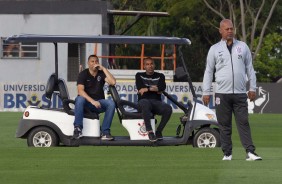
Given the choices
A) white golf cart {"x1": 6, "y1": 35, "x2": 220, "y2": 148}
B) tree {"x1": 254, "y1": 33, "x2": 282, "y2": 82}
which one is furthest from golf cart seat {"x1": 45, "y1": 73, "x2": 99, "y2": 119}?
tree {"x1": 254, "y1": 33, "x2": 282, "y2": 82}

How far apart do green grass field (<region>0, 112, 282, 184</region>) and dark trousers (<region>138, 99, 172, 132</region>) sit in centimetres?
56

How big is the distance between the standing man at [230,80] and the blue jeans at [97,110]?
13.1 feet

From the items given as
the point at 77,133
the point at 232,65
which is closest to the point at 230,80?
the point at 232,65

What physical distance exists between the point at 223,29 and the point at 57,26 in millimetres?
35854

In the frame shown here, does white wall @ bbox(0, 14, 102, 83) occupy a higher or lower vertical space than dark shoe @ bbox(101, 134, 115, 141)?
higher

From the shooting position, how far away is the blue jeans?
20172mm

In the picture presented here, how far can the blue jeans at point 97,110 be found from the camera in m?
20.2

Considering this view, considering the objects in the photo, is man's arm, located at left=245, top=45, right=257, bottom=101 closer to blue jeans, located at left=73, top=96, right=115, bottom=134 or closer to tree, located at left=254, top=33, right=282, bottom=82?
blue jeans, located at left=73, top=96, right=115, bottom=134

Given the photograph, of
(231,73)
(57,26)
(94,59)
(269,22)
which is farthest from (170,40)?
(269,22)

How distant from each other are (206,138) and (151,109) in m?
1.03

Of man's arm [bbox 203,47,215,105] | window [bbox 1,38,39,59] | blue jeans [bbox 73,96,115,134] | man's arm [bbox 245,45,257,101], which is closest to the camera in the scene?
man's arm [bbox 245,45,257,101]

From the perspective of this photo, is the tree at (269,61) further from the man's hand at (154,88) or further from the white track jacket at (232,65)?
the white track jacket at (232,65)

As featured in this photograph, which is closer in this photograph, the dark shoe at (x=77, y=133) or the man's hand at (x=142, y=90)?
the dark shoe at (x=77, y=133)

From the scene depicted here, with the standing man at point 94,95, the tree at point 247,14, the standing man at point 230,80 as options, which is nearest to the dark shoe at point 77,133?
the standing man at point 94,95
